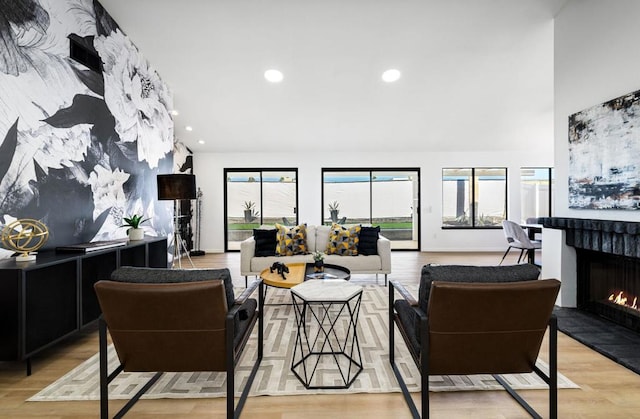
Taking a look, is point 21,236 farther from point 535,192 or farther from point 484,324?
point 535,192

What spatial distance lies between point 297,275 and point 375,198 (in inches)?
188

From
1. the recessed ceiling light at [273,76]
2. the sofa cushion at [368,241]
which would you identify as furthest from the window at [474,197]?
the recessed ceiling light at [273,76]

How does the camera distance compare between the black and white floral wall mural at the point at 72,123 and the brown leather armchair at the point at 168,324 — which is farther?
the black and white floral wall mural at the point at 72,123

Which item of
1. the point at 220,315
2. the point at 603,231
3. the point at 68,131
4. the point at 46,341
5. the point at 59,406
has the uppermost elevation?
the point at 68,131

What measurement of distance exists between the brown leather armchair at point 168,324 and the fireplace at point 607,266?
10.6ft

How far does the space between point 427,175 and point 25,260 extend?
707 cm

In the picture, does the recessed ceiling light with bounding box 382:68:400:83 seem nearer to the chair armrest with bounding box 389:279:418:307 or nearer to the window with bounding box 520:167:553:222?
the chair armrest with bounding box 389:279:418:307

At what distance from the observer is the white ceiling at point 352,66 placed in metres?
3.40

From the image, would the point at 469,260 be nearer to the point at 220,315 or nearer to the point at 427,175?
the point at 427,175

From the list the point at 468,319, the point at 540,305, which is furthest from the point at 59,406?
the point at 540,305

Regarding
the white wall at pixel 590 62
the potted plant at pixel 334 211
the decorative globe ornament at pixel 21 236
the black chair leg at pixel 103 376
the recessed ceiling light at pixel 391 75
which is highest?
the recessed ceiling light at pixel 391 75

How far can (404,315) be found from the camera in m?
1.97

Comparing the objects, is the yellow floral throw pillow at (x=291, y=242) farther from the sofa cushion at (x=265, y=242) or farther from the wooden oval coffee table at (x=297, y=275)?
the wooden oval coffee table at (x=297, y=275)

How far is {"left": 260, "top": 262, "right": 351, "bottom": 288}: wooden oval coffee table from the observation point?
9.61 feet
